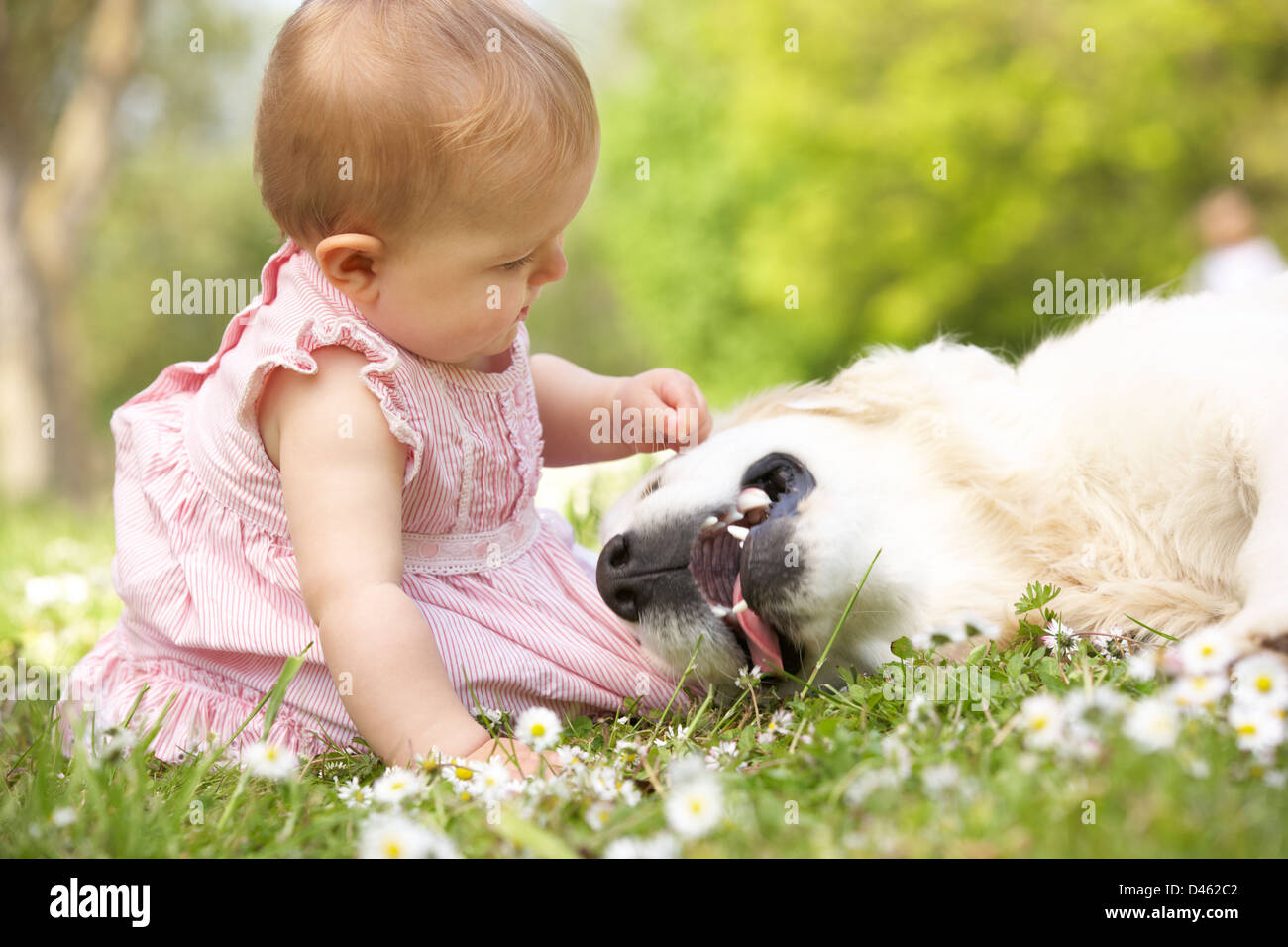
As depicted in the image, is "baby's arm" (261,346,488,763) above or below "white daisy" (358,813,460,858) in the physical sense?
above

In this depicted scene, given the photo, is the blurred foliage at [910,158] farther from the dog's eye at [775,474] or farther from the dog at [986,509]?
the dog's eye at [775,474]

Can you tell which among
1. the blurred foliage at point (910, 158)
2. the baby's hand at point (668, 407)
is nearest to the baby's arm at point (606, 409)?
the baby's hand at point (668, 407)

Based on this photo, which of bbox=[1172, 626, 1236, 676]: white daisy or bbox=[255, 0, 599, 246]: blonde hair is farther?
bbox=[255, 0, 599, 246]: blonde hair

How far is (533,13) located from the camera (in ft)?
7.39

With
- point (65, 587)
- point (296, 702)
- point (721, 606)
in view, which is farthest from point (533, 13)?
point (65, 587)

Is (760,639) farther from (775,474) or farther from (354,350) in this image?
(354,350)

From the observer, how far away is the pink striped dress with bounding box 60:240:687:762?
2262 millimetres

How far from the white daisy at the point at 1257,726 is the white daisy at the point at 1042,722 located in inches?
7.6

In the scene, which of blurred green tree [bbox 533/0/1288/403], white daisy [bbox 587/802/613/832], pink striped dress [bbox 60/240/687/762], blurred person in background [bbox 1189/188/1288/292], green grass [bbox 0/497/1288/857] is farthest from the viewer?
blurred green tree [bbox 533/0/1288/403]

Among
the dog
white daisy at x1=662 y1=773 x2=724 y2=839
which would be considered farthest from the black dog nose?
white daisy at x1=662 y1=773 x2=724 y2=839

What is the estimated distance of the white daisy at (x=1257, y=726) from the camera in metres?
1.35

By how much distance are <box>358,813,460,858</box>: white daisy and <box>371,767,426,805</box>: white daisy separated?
188mm

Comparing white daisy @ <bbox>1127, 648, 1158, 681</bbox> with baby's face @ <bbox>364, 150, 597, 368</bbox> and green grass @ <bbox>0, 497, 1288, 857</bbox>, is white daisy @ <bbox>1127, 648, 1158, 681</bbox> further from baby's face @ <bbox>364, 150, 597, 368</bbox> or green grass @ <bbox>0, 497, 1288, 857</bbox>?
baby's face @ <bbox>364, 150, 597, 368</bbox>

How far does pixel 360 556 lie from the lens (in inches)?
79.2
